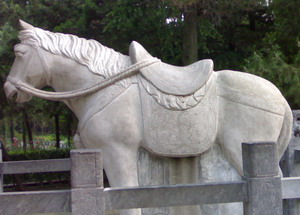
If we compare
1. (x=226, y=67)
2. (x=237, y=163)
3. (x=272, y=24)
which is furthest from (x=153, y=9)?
(x=237, y=163)

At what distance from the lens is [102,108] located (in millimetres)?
3115

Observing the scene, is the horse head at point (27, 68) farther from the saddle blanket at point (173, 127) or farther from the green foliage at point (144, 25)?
the green foliage at point (144, 25)

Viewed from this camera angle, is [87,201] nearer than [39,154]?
Yes

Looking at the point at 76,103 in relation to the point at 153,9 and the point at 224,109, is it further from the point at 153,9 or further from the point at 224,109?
the point at 153,9

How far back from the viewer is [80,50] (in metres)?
3.29

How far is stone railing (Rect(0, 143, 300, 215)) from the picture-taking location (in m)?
2.11

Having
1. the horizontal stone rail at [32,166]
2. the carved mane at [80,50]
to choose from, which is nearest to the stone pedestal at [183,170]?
the carved mane at [80,50]

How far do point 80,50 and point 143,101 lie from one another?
2.22 ft

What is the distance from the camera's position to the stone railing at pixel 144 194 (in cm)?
211

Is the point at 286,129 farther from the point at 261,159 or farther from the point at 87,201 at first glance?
the point at 87,201

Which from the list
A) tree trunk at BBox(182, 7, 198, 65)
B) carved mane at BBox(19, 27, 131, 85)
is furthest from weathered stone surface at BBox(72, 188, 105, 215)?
tree trunk at BBox(182, 7, 198, 65)

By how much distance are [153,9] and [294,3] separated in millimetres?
2384

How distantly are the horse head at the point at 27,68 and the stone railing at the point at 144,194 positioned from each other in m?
1.31

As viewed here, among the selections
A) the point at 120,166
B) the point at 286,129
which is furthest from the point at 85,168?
the point at 286,129
